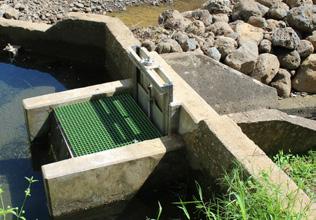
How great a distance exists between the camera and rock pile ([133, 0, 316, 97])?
7.76 m

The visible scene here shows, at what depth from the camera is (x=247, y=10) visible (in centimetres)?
916

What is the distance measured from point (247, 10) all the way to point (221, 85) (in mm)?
2948

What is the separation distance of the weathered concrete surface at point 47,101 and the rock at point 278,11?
3.82m

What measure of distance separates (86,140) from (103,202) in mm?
856

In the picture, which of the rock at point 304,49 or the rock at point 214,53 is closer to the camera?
the rock at point 214,53

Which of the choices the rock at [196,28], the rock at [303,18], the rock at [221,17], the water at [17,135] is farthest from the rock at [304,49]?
the water at [17,135]

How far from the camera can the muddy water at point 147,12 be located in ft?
35.2

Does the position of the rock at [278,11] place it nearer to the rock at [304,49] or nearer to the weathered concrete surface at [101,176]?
the rock at [304,49]

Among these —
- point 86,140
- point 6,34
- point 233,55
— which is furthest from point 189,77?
point 6,34

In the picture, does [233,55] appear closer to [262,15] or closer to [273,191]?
[262,15]

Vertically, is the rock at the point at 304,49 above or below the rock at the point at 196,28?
below

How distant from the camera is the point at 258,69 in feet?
25.8

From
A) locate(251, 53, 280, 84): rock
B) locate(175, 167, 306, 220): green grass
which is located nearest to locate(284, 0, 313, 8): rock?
locate(251, 53, 280, 84): rock

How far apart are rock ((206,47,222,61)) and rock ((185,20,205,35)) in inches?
30.9
